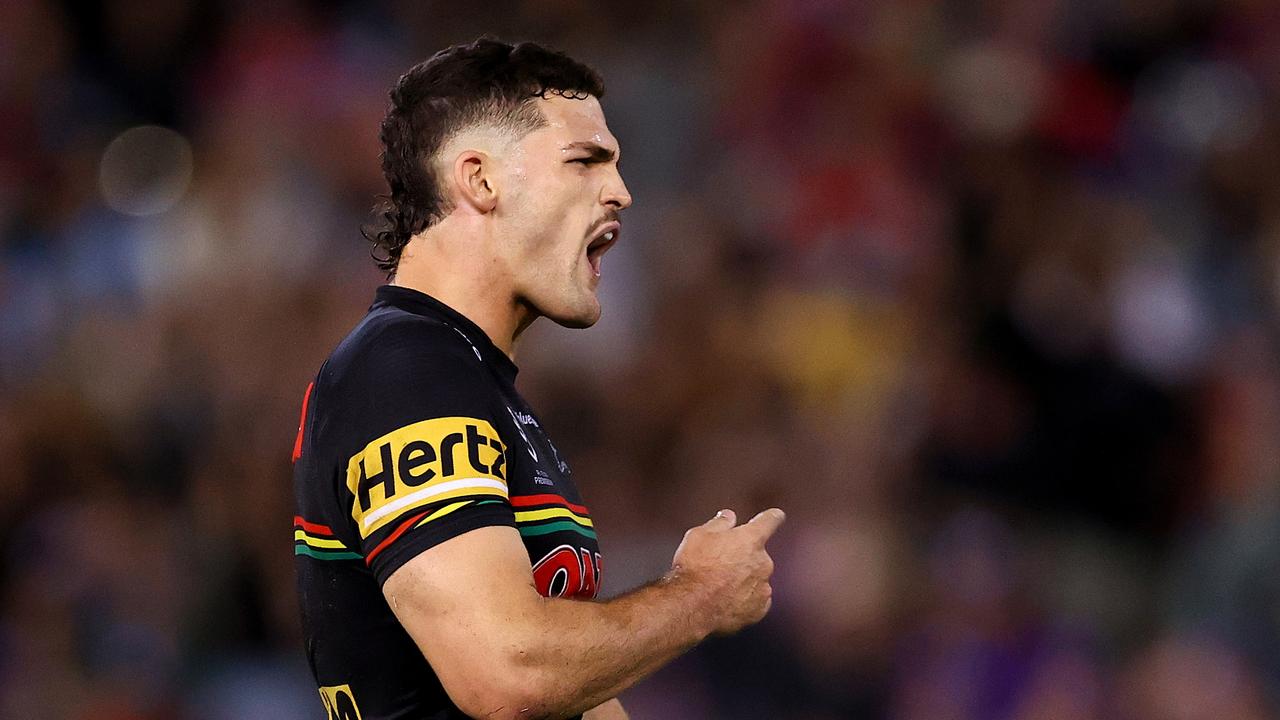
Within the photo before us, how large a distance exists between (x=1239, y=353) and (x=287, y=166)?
182 inches

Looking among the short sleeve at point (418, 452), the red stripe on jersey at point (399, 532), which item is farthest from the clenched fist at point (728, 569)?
the red stripe on jersey at point (399, 532)

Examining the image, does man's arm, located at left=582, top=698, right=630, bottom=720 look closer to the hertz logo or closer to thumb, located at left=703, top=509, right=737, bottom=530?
thumb, located at left=703, top=509, right=737, bottom=530

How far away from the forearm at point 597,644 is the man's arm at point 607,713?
2.42ft

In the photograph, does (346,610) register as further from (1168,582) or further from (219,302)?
(219,302)

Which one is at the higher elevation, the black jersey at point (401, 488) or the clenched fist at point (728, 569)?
the black jersey at point (401, 488)

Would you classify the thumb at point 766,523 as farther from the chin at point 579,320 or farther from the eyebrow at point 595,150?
the eyebrow at point 595,150

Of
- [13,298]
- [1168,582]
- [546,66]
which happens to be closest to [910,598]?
[1168,582]

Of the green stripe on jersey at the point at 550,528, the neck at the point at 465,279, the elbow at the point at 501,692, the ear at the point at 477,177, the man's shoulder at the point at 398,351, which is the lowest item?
the elbow at the point at 501,692

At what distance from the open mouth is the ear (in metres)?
0.23

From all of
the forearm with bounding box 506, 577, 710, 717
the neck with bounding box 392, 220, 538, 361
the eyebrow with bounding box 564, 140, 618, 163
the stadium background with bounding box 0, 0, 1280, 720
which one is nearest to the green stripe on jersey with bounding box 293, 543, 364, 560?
the forearm with bounding box 506, 577, 710, 717

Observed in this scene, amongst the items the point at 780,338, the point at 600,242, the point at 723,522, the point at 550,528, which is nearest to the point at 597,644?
the point at 550,528

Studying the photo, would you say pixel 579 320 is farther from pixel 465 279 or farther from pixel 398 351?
pixel 398 351

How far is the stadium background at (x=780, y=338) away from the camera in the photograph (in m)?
6.27

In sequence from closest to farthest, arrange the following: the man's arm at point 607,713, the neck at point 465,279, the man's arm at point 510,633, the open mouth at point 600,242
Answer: the man's arm at point 510,633 < the neck at point 465,279 < the open mouth at point 600,242 < the man's arm at point 607,713
